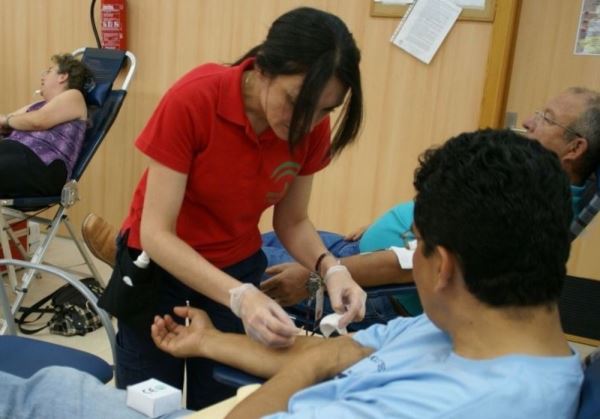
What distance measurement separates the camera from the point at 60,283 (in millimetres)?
3273

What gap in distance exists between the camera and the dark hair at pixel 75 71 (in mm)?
3121

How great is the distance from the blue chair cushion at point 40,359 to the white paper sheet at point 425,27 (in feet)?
6.94

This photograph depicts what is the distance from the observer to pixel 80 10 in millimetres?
3771

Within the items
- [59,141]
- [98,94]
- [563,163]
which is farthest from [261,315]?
[98,94]

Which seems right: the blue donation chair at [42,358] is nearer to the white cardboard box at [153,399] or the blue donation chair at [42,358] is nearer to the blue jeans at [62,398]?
the blue jeans at [62,398]

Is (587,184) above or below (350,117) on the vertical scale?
below

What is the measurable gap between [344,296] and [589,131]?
0.92m

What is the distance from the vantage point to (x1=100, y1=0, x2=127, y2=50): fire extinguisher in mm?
3512

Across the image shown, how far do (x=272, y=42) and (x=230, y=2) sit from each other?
234cm

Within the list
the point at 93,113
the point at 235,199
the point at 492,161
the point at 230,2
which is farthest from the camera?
the point at 230,2

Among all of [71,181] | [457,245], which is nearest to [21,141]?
[71,181]

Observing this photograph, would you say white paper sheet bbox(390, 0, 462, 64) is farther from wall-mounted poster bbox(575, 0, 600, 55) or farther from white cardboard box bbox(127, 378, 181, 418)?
white cardboard box bbox(127, 378, 181, 418)

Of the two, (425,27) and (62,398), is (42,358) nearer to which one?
(62,398)

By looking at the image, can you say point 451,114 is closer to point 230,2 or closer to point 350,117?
point 230,2
